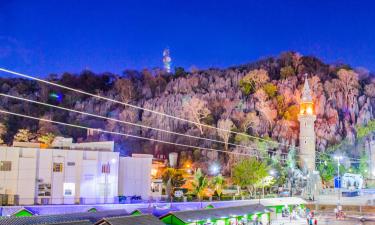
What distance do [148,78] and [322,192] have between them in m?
53.2

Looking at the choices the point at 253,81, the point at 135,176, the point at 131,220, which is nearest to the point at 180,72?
the point at 253,81

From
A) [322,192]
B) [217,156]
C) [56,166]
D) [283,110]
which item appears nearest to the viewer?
[56,166]

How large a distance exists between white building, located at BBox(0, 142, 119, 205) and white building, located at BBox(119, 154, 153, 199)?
8.18ft

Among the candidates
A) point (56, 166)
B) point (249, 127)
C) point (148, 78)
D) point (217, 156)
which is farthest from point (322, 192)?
point (148, 78)

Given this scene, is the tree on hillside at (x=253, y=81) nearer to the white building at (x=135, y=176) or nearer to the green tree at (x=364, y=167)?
the green tree at (x=364, y=167)

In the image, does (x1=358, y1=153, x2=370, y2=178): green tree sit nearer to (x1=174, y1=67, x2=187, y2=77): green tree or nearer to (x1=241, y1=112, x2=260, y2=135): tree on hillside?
(x1=241, y1=112, x2=260, y2=135): tree on hillside

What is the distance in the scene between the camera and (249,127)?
75.9m

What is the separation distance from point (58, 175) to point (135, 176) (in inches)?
319

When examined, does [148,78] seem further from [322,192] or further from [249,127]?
[322,192]

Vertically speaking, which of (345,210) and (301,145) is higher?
(301,145)

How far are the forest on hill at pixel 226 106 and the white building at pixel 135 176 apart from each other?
23659mm

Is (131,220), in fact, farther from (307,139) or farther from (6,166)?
(307,139)

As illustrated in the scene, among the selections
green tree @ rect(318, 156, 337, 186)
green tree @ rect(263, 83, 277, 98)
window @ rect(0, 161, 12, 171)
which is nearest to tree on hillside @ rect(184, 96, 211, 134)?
green tree @ rect(263, 83, 277, 98)

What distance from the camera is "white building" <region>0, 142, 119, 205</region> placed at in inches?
1395
